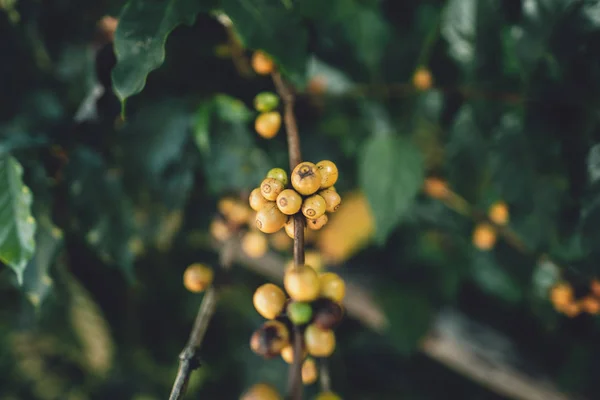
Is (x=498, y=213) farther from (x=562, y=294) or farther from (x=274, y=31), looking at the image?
(x=274, y=31)

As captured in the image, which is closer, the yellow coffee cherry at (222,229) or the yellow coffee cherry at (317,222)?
the yellow coffee cherry at (317,222)

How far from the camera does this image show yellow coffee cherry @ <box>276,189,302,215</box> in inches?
23.6

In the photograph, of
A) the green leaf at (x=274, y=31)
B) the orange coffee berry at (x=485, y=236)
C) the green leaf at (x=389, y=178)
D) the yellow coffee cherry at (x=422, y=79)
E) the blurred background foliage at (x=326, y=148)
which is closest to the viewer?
the green leaf at (x=274, y=31)

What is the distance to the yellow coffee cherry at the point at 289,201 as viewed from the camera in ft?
1.96

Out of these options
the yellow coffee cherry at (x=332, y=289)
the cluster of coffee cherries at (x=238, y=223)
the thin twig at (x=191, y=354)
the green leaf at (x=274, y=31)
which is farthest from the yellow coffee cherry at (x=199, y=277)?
the green leaf at (x=274, y=31)

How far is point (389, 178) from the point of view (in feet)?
3.99

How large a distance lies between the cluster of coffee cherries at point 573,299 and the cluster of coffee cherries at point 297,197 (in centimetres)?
108

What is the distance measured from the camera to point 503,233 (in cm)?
146

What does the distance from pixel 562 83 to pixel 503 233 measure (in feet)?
2.06

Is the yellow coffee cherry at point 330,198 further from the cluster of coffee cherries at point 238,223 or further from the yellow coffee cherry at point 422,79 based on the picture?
the yellow coffee cherry at point 422,79

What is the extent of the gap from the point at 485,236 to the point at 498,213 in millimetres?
125

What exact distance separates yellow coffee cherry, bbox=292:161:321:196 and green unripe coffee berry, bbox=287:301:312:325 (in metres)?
0.18

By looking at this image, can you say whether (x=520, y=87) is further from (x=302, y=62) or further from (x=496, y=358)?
(x=496, y=358)

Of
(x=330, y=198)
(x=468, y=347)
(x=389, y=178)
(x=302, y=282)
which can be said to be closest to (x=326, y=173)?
(x=330, y=198)
